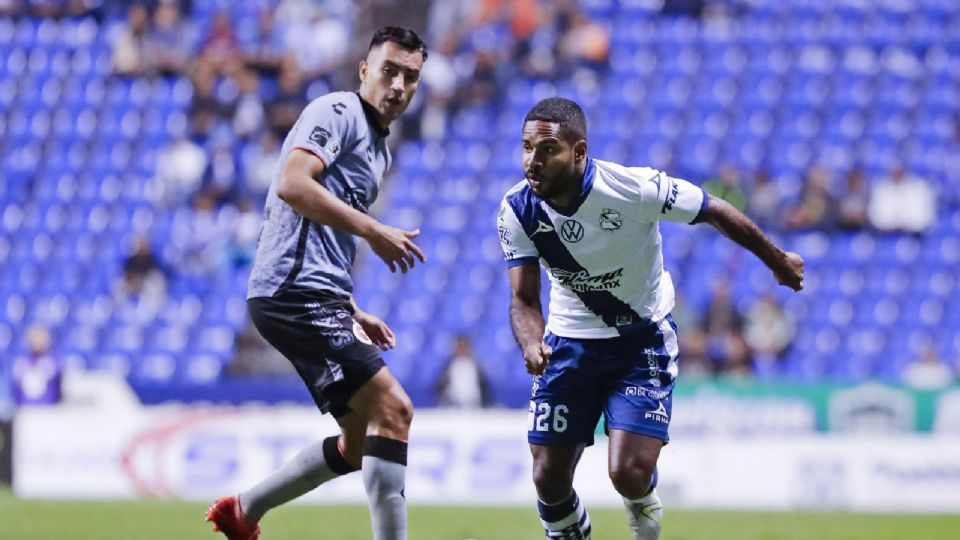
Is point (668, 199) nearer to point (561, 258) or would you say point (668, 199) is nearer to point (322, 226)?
point (561, 258)

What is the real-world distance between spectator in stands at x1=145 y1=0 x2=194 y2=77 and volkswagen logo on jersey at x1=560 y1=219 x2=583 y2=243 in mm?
17672

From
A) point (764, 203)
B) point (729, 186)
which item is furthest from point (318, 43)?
point (764, 203)

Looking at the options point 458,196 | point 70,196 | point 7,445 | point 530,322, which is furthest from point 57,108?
point 530,322

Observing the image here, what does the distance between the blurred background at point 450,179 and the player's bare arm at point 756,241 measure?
8.78 m

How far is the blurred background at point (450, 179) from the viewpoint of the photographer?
57.9ft

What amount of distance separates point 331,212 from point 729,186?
1387cm

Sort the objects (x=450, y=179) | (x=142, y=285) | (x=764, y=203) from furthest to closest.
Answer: (x=450, y=179), (x=142, y=285), (x=764, y=203)

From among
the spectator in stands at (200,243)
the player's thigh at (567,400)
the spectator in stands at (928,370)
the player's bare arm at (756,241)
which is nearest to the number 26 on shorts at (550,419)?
the player's thigh at (567,400)

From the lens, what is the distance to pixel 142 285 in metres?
20.4

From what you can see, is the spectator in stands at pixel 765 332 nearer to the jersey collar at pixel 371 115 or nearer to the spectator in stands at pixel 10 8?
the jersey collar at pixel 371 115

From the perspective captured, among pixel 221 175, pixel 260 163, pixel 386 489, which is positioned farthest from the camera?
pixel 221 175

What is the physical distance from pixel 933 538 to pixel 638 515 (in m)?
4.37

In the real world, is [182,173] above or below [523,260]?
above

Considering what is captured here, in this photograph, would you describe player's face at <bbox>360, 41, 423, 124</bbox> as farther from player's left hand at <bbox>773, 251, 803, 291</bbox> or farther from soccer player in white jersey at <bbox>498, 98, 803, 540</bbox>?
player's left hand at <bbox>773, 251, 803, 291</bbox>
